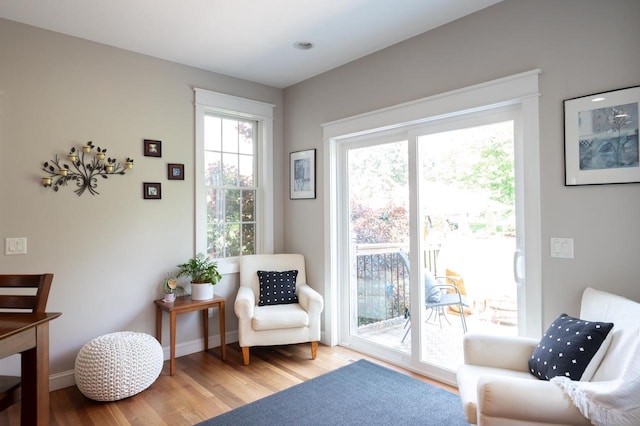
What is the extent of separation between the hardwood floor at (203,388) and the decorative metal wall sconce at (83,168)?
5.19ft

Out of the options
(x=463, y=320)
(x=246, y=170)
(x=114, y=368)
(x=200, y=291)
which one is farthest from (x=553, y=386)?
(x=246, y=170)

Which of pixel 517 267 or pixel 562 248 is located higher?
pixel 562 248

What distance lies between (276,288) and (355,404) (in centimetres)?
139

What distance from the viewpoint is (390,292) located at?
11.3ft

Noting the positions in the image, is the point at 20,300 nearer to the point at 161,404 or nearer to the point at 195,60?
the point at 161,404

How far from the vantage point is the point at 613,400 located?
1373 millimetres

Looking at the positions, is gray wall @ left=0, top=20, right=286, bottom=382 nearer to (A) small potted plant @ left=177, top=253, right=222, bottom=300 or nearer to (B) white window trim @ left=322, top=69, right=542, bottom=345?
(A) small potted plant @ left=177, top=253, right=222, bottom=300

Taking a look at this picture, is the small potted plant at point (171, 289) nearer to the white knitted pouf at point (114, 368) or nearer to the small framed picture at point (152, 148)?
the white knitted pouf at point (114, 368)

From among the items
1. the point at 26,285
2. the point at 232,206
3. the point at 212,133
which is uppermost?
the point at 212,133

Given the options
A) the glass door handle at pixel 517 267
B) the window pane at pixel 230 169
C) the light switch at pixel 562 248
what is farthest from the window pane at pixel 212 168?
the light switch at pixel 562 248

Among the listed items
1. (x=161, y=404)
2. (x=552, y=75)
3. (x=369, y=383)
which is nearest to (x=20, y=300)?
(x=161, y=404)

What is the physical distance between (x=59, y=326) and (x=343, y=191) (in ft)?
8.68

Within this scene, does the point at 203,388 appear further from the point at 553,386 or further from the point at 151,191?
the point at 553,386

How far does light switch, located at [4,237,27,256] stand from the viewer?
107 inches
